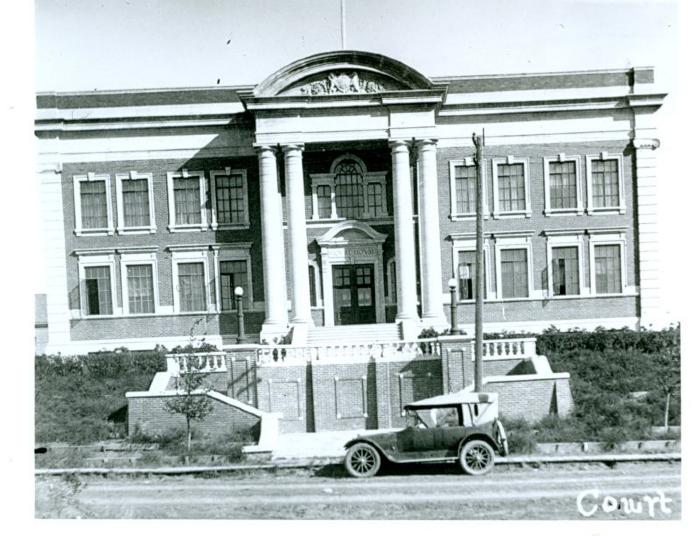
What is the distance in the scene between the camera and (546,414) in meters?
19.7

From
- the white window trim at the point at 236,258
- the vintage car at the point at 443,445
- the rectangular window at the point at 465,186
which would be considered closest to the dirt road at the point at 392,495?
the vintage car at the point at 443,445

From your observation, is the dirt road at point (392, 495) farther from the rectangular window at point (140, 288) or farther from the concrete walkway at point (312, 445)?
the rectangular window at point (140, 288)

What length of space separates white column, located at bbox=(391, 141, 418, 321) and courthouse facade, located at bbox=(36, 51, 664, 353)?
93 cm

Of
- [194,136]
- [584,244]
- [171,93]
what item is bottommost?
[584,244]

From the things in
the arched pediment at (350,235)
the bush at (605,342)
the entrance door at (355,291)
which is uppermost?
the arched pediment at (350,235)

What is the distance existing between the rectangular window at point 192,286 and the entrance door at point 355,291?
18.6 ft

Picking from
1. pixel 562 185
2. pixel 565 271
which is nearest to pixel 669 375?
pixel 565 271

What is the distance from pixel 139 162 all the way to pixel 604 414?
20.6 m

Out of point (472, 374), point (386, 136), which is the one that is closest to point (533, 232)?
point (386, 136)

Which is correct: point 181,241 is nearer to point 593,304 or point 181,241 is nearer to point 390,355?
point 390,355

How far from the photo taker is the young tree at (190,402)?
750 inches

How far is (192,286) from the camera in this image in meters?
28.8

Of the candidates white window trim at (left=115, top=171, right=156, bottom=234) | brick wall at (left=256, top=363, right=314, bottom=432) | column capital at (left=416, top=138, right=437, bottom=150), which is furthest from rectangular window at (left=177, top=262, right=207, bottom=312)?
column capital at (left=416, top=138, right=437, bottom=150)

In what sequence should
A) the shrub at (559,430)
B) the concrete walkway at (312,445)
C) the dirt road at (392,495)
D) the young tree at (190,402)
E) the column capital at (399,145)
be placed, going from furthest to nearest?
the column capital at (399,145)
the young tree at (190,402)
the concrete walkway at (312,445)
the shrub at (559,430)
the dirt road at (392,495)
